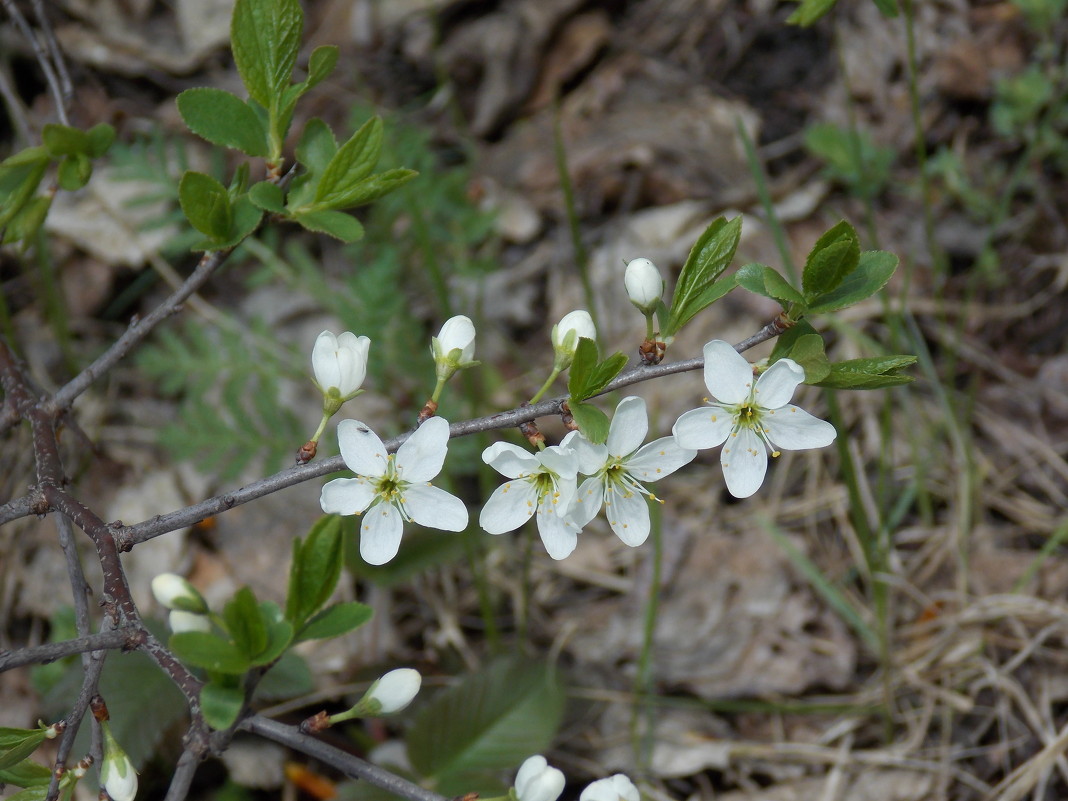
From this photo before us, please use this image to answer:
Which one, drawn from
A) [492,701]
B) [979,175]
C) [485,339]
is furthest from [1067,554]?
[485,339]

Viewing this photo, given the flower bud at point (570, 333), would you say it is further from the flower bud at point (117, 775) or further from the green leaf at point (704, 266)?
the flower bud at point (117, 775)

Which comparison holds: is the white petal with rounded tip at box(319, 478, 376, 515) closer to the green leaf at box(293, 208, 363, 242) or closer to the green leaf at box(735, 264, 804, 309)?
the green leaf at box(293, 208, 363, 242)

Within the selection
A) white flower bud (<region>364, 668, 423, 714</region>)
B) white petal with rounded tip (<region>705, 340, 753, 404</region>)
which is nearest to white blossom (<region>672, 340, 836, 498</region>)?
white petal with rounded tip (<region>705, 340, 753, 404</region>)

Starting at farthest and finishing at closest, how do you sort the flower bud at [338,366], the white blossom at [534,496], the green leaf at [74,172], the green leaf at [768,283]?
the green leaf at [74,172]
the flower bud at [338,366]
the white blossom at [534,496]
the green leaf at [768,283]

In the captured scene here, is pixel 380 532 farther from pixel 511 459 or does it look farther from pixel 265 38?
pixel 265 38

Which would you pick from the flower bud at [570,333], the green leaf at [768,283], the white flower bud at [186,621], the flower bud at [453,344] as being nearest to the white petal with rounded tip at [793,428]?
the green leaf at [768,283]

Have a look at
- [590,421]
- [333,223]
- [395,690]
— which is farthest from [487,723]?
[333,223]
